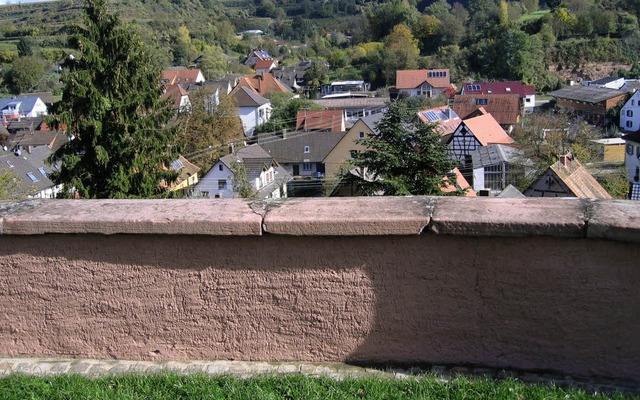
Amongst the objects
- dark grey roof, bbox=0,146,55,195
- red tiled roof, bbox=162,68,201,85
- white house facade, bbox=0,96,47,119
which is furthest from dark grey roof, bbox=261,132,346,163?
red tiled roof, bbox=162,68,201,85

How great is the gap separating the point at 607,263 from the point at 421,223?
2.50 ft

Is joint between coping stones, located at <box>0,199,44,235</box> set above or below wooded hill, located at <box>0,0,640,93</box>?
below

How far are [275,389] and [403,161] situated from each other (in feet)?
43.2

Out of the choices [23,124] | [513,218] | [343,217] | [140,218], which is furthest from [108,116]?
[23,124]

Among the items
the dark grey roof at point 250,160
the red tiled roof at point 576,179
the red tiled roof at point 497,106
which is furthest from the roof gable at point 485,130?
the red tiled roof at point 576,179

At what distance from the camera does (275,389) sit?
293 centimetres

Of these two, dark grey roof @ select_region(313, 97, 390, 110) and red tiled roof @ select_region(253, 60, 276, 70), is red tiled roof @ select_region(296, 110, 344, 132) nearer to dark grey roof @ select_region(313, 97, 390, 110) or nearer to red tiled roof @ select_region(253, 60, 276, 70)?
dark grey roof @ select_region(313, 97, 390, 110)

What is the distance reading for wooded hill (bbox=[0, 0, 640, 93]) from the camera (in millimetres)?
75812

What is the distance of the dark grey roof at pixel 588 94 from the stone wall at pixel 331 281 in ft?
186

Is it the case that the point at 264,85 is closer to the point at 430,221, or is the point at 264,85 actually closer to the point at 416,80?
the point at 416,80

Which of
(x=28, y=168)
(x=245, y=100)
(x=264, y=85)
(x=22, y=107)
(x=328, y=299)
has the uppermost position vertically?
(x=264, y=85)

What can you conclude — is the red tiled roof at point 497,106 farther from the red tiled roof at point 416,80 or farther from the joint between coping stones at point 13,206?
the joint between coping stones at point 13,206

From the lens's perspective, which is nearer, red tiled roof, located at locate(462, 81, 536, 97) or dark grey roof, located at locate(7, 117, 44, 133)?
dark grey roof, located at locate(7, 117, 44, 133)

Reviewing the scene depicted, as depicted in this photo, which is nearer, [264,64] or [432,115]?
[432,115]
